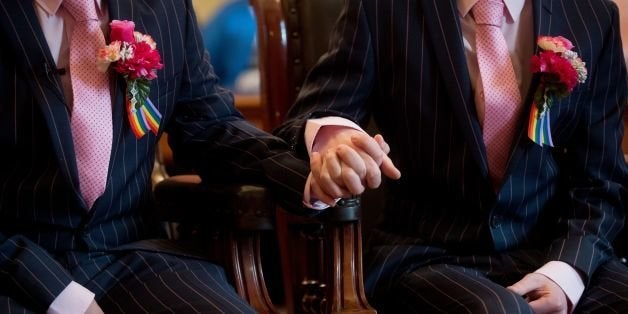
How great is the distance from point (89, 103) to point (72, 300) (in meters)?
0.27

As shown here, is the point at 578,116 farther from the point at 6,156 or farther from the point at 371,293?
the point at 6,156

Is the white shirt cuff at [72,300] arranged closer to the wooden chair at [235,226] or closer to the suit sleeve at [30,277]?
the suit sleeve at [30,277]

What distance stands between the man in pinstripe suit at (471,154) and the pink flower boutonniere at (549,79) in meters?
0.02

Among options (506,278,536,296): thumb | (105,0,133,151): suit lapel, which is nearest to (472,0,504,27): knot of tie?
(506,278,536,296): thumb

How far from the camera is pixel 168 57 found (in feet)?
4.45

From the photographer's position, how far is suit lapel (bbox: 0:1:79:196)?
47.8 inches

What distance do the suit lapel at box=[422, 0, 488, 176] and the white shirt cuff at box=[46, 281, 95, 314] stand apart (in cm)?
58

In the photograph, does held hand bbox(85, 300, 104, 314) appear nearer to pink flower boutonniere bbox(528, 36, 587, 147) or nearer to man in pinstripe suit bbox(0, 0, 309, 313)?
man in pinstripe suit bbox(0, 0, 309, 313)

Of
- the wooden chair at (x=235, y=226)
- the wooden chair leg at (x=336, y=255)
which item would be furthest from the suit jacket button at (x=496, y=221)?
the wooden chair at (x=235, y=226)

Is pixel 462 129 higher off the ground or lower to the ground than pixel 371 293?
higher

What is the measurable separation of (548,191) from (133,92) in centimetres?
66

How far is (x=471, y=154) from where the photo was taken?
1.35 m

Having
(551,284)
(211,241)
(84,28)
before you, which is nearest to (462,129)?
(551,284)

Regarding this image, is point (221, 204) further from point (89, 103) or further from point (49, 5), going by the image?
point (49, 5)
